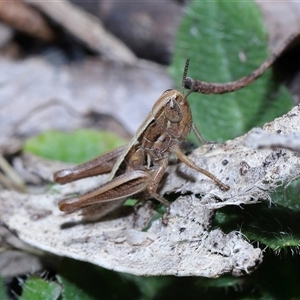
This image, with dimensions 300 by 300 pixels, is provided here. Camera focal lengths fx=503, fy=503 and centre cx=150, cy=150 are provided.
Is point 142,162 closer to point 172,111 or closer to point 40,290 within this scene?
point 172,111

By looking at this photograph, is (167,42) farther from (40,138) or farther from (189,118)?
(189,118)

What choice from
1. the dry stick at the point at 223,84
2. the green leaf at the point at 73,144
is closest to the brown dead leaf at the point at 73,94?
the green leaf at the point at 73,144

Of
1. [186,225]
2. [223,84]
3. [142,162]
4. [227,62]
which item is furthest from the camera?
[227,62]

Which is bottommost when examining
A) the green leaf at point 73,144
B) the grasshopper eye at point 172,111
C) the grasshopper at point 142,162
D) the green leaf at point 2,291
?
the green leaf at point 2,291

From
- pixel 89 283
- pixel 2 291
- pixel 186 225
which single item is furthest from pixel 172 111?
pixel 2 291

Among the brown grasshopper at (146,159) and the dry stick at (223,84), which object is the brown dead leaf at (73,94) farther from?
the dry stick at (223,84)

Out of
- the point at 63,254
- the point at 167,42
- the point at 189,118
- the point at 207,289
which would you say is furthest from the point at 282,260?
the point at 167,42
